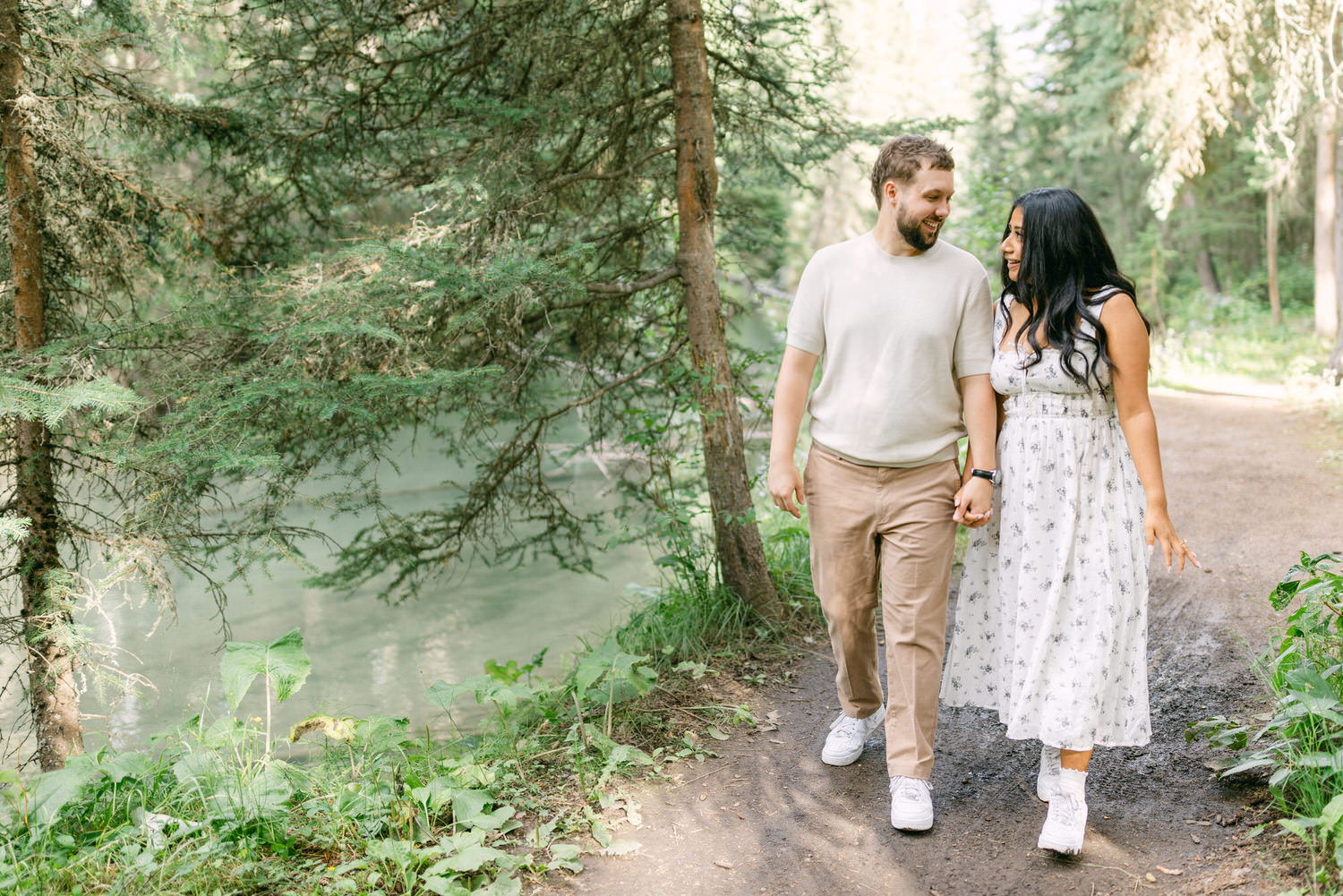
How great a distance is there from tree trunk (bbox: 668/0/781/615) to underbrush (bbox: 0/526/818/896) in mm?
1052

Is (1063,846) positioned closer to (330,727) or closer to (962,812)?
(962,812)

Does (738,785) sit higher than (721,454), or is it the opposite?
(721,454)

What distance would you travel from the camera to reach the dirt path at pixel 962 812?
2.65 meters

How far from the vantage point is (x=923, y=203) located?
291 centimetres

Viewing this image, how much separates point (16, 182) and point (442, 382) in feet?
7.82

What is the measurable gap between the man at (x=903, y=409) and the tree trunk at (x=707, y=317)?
158 centimetres

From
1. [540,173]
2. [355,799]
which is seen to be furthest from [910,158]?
[355,799]

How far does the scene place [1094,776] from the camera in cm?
321

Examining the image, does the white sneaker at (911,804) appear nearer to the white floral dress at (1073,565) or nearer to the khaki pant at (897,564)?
the khaki pant at (897,564)

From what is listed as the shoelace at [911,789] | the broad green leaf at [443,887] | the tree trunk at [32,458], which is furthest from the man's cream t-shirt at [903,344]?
the tree trunk at [32,458]

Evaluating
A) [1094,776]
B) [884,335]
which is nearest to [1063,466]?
[884,335]

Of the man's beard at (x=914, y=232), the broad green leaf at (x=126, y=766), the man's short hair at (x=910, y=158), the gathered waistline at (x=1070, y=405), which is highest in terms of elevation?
the man's short hair at (x=910, y=158)

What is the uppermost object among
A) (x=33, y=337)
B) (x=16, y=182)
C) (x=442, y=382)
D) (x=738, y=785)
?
(x=16, y=182)

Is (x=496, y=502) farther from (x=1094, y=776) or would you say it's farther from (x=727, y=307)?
(x=1094, y=776)
